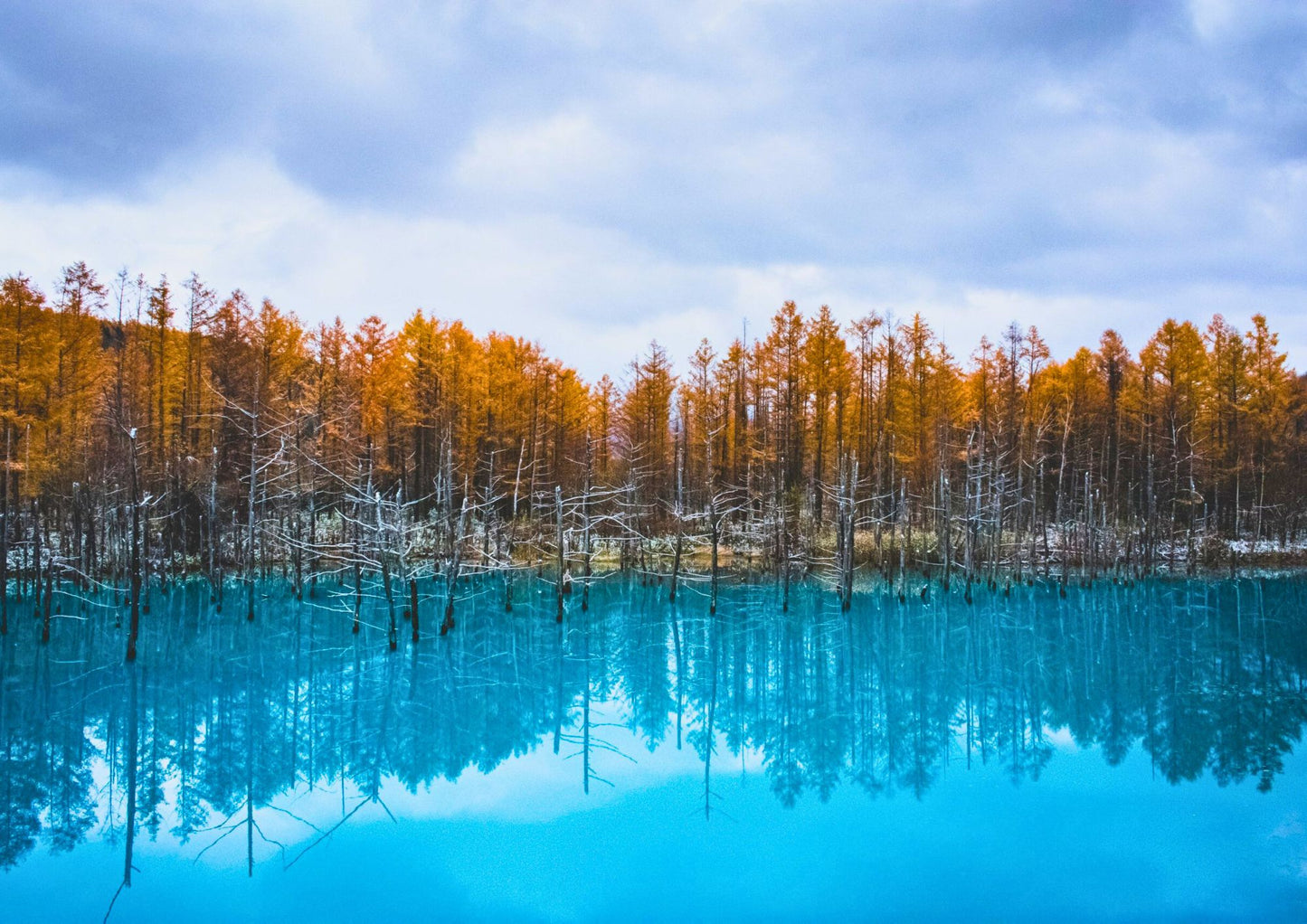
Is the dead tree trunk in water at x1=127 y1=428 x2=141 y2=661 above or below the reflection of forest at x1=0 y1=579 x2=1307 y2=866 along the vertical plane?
above

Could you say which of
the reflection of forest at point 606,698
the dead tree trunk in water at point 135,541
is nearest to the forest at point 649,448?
the reflection of forest at point 606,698

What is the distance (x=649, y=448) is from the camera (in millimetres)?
39156

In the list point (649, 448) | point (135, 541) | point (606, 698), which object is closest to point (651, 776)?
point (606, 698)

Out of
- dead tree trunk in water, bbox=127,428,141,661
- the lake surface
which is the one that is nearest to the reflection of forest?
the lake surface

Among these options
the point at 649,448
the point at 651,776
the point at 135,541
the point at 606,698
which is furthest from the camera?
the point at 649,448

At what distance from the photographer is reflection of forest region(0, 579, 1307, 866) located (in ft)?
36.7

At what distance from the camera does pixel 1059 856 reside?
8.60 meters

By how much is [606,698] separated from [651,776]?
13.9 ft

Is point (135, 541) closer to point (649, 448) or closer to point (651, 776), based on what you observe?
point (651, 776)

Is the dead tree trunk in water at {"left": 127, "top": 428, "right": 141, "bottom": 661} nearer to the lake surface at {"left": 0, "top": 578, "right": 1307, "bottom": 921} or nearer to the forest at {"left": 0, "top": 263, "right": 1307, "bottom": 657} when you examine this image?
the lake surface at {"left": 0, "top": 578, "right": 1307, "bottom": 921}

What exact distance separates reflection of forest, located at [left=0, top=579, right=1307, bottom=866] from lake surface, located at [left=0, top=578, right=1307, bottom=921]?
87 millimetres

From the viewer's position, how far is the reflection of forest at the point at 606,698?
11.2m

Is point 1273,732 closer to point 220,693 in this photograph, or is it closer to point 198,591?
point 220,693

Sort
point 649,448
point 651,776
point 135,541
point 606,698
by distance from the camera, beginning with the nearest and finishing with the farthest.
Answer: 1. point 651,776
2. point 135,541
3. point 606,698
4. point 649,448
